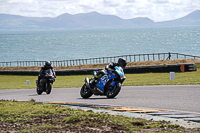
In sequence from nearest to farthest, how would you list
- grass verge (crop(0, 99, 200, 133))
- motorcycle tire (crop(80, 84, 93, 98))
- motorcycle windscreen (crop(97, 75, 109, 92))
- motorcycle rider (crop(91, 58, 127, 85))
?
grass verge (crop(0, 99, 200, 133))
motorcycle rider (crop(91, 58, 127, 85))
motorcycle windscreen (crop(97, 75, 109, 92))
motorcycle tire (crop(80, 84, 93, 98))

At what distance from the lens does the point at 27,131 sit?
6.88m

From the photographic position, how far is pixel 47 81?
19.6 metres

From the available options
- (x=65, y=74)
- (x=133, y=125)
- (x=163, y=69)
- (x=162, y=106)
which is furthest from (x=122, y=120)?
(x=65, y=74)

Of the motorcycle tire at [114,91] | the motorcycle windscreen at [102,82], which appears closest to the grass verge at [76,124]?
the motorcycle tire at [114,91]

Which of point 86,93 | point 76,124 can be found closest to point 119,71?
point 86,93

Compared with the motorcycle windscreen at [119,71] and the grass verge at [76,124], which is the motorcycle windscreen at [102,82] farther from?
the grass verge at [76,124]

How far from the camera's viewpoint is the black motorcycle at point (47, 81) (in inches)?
762

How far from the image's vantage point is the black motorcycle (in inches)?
762

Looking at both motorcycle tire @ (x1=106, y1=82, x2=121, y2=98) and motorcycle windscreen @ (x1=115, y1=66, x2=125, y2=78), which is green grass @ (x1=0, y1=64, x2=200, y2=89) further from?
motorcycle windscreen @ (x1=115, y1=66, x2=125, y2=78)

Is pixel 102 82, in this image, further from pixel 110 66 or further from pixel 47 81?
pixel 47 81

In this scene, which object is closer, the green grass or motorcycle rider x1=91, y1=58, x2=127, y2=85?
motorcycle rider x1=91, y1=58, x2=127, y2=85

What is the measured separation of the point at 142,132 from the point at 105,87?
709 centimetres

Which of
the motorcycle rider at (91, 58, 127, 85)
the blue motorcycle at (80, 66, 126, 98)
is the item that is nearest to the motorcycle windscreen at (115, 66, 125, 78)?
the blue motorcycle at (80, 66, 126, 98)

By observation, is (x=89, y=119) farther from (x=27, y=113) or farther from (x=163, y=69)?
(x=163, y=69)
